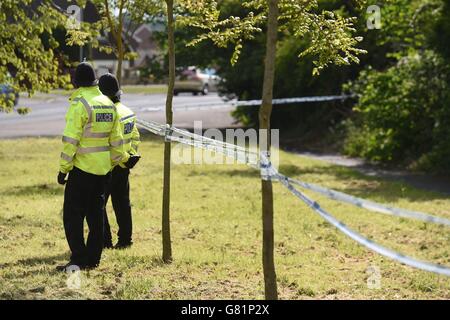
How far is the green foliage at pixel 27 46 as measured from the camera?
33.7ft

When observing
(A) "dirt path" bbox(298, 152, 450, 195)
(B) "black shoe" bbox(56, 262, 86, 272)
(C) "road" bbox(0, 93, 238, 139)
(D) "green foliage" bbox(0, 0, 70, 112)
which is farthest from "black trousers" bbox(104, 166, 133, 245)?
(C) "road" bbox(0, 93, 238, 139)

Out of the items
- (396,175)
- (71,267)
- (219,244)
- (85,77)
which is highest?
(85,77)

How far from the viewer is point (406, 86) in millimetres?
16922

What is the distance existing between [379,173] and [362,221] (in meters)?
6.09

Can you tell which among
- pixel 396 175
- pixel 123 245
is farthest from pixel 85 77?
pixel 396 175

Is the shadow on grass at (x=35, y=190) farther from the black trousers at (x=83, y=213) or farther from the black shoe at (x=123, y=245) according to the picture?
the black trousers at (x=83, y=213)

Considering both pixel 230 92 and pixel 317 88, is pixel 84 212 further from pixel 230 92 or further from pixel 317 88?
pixel 230 92

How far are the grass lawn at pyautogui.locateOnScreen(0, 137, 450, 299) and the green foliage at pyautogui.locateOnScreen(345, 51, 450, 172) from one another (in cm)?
220

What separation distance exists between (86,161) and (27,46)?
4003mm

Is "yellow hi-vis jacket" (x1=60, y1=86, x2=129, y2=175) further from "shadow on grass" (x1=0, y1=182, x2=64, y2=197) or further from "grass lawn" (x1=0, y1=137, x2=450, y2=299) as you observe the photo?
"shadow on grass" (x1=0, y1=182, x2=64, y2=197)

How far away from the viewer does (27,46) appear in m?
10.7

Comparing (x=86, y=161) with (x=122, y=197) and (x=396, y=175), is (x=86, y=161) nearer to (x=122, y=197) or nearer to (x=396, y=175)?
(x=122, y=197)

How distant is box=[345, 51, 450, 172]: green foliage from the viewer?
16.0 metres

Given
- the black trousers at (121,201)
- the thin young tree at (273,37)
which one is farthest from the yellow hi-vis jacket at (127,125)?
the thin young tree at (273,37)
